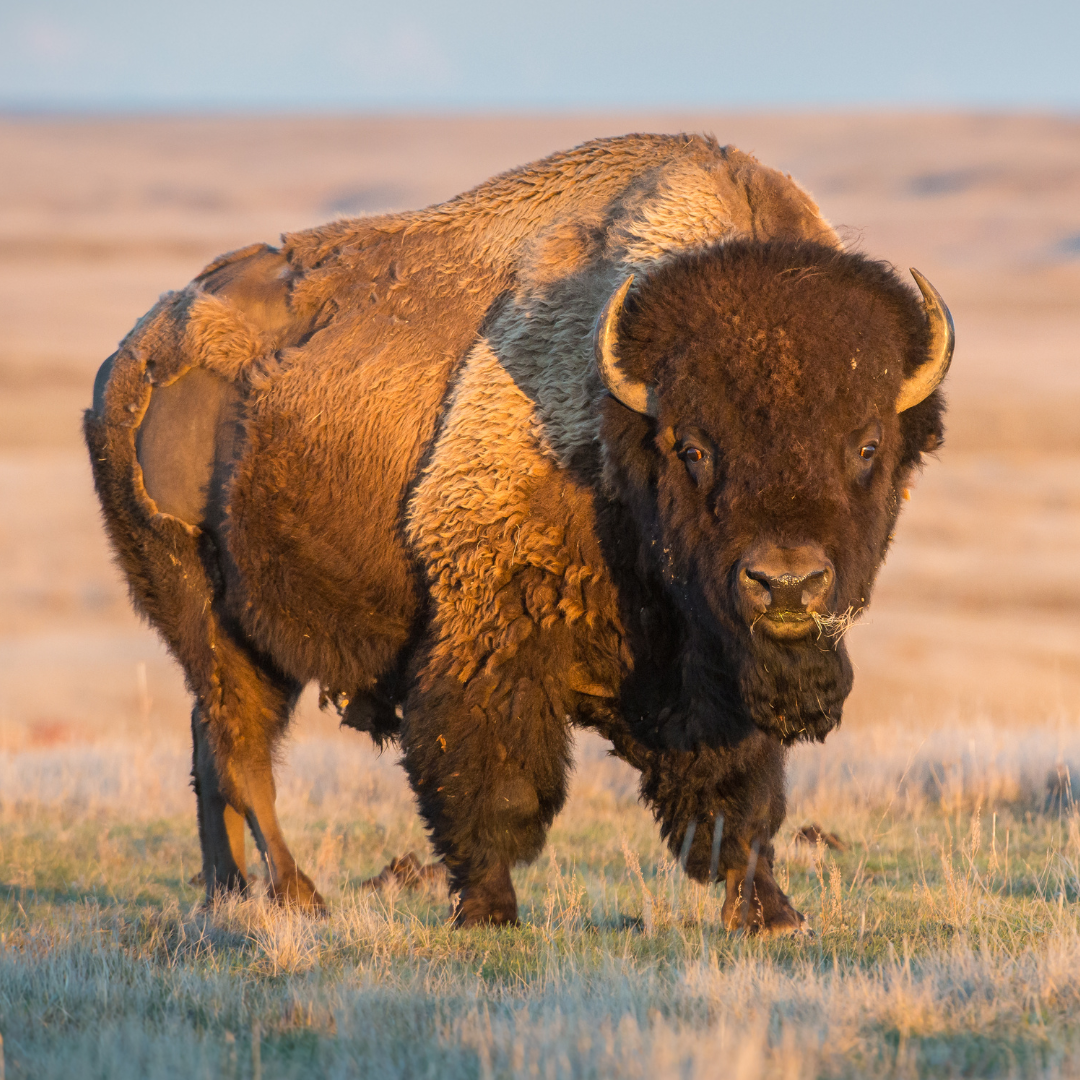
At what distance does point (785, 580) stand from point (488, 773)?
1541 millimetres

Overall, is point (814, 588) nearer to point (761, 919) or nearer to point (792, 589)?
point (792, 589)

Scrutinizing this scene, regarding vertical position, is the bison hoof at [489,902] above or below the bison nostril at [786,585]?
A: below

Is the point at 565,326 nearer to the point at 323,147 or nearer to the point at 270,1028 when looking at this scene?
the point at 270,1028

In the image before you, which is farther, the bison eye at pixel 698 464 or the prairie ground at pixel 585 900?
the bison eye at pixel 698 464

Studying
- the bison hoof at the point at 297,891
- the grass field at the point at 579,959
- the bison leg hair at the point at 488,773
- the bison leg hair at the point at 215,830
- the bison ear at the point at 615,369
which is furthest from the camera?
the bison leg hair at the point at 215,830

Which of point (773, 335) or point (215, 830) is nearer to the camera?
point (773, 335)

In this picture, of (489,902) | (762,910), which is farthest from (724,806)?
(489,902)

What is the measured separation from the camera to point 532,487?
5656 mm

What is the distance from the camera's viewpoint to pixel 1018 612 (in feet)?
74.8

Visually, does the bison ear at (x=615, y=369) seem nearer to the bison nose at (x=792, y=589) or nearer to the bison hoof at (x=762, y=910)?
the bison nose at (x=792, y=589)

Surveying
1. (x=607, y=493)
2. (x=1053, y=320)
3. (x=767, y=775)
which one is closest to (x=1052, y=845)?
(x=767, y=775)

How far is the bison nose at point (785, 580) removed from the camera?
4.65 metres

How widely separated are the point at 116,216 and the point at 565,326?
321ft

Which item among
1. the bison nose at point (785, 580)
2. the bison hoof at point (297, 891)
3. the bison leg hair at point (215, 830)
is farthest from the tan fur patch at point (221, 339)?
the bison nose at point (785, 580)
